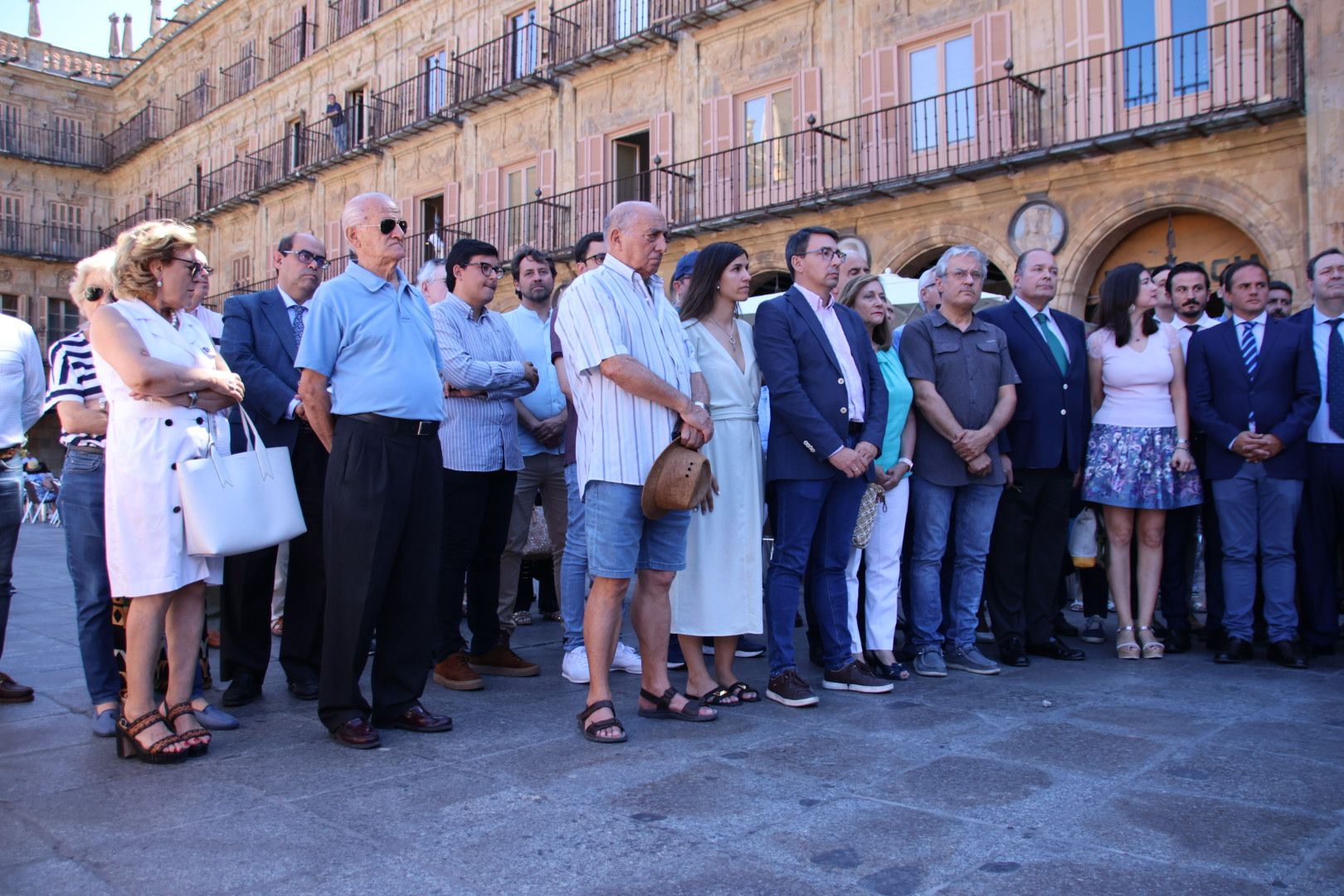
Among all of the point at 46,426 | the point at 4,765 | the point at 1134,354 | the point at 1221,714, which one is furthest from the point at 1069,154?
the point at 46,426

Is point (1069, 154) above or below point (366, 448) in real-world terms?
above

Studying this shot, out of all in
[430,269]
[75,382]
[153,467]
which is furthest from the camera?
[430,269]

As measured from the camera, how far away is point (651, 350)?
4.15 metres

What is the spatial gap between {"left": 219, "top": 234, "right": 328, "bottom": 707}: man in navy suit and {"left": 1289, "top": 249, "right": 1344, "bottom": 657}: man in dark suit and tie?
14.9 ft

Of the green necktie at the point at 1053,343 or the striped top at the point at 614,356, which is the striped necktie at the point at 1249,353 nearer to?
the green necktie at the point at 1053,343

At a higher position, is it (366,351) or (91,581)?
(366,351)

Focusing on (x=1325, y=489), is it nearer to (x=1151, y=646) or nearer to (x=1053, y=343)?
(x=1151, y=646)

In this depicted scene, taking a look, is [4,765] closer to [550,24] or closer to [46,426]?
[550,24]

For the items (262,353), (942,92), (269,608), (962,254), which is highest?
(942,92)

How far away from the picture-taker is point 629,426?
4.06 m

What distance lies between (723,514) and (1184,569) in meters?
2.80

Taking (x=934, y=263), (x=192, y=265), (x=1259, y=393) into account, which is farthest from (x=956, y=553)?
(x=934, y=263)

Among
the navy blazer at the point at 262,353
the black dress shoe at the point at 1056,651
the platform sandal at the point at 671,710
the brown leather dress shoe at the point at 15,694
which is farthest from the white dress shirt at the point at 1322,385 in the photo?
the brown leather dress shoe at the point at 15,694

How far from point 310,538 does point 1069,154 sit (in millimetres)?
12116
